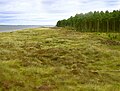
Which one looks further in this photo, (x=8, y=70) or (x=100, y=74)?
(x=100, y=74)

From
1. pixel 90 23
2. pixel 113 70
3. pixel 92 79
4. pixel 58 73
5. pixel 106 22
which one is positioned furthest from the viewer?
pixel 90 23

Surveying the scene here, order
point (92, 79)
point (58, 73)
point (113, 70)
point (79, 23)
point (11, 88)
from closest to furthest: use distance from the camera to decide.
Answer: point (11, 88) < point (92, 79) < point (58, 73) < point (113, 70) < point (79, 23)

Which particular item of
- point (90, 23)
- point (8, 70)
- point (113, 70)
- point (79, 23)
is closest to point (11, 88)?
point (8, 70)

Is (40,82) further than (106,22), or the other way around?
(106,22)

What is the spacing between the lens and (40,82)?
20.3m

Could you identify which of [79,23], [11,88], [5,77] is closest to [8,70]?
[5,77]

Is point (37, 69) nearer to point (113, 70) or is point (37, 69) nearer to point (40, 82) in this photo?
point (40, 82)

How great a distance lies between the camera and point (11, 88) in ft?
59.6

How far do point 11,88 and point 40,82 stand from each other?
8.98 feet

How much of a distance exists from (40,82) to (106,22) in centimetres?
10598

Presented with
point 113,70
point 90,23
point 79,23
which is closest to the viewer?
point 113,70

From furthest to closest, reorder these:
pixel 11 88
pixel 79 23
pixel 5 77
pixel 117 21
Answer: pixel 79 23 → pixel 117 21 → pixel 5 77 → pixel 11 88

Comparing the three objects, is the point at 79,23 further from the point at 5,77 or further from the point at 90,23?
the point at 5,77

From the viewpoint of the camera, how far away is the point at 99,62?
31.0 meters
